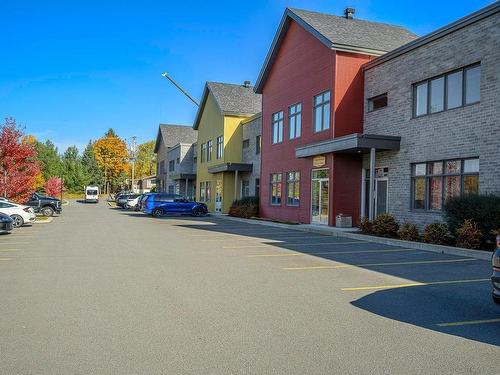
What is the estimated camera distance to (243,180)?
38500 millimetres

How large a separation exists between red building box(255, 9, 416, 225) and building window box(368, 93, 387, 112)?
517 millimetres

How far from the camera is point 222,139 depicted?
3950 cm

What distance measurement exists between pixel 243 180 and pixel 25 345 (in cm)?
3311

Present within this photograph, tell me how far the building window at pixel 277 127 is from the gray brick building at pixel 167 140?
111ft

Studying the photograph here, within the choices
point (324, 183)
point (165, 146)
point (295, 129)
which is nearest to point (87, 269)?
point (324, 183)

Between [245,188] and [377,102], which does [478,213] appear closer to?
[377,102]

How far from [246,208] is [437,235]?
1809cm

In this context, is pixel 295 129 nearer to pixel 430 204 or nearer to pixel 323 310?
pixel 430 204

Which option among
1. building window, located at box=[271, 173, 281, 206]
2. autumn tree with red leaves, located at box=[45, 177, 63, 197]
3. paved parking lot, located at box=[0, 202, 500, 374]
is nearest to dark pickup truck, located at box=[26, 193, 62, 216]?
building window, located at box=[271, 173, 281, 206]

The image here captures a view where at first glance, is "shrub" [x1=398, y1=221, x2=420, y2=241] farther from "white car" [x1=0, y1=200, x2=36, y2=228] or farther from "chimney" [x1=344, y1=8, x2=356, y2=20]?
"white car" [x1=0, y1=200, x2=36, y2=228]

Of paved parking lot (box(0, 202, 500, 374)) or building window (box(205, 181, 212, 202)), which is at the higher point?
building window (box(205, 181, 212, 202))

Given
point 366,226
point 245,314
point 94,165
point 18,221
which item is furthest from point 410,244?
point 94,165

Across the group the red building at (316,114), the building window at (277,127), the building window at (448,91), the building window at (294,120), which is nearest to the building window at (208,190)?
the red building at (316,114)

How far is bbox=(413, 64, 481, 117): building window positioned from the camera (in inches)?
660
